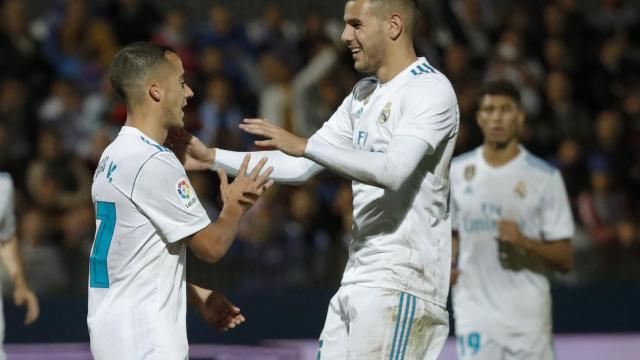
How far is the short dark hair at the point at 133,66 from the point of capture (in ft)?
17.0

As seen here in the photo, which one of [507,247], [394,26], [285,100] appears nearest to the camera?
[394,26]

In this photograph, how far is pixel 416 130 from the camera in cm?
523

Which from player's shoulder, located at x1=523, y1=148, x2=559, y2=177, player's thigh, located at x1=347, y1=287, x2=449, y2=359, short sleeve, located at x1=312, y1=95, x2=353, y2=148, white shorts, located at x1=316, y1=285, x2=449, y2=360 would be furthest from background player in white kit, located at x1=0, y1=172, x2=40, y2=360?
player's shoulder, located at x1=523, y1=148, x2=559, y2=177

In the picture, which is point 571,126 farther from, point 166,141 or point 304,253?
point 166,141

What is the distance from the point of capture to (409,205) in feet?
17.9

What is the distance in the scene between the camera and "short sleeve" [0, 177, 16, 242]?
7.25m

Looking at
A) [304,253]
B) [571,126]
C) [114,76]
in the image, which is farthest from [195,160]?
[571,126]

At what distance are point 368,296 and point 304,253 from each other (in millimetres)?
4603

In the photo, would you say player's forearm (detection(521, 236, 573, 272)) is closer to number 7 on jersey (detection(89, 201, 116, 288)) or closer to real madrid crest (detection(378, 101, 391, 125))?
real madrid crest (detection(378, 101, 391, 125))

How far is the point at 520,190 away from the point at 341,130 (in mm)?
2004

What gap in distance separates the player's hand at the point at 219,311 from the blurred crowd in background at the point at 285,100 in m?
4.36

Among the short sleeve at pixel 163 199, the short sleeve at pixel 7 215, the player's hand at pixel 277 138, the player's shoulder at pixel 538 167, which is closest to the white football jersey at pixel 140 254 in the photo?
the short sleeve at pixel 163 199

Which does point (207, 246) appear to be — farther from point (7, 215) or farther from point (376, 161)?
point (7, 215)

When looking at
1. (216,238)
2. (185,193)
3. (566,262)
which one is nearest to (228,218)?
(216,238)
